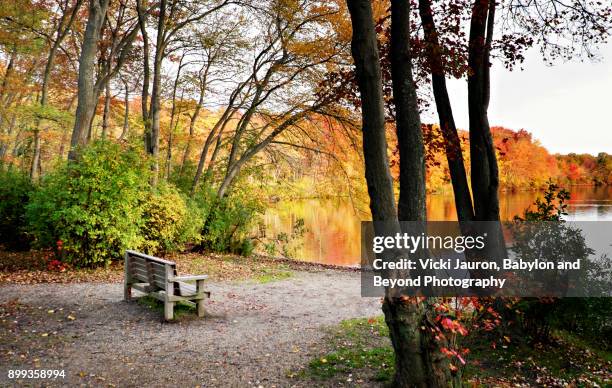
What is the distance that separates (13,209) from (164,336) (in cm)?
959

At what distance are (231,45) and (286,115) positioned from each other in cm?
314

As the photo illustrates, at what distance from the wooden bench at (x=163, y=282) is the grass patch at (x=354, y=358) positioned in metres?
2.07

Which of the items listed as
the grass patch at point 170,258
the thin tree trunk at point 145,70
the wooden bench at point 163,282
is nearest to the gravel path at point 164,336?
the wooden bench at point 163,282

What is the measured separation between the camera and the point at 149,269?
7.04 meters

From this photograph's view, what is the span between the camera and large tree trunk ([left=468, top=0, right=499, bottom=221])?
616cm

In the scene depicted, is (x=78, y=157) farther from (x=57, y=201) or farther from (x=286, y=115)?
(x=286, y=115)

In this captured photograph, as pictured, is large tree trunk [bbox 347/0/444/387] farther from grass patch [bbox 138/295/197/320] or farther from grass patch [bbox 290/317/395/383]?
grass patch [bbox 138/295/197/320]

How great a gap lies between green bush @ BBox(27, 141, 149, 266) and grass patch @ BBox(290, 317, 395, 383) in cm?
581

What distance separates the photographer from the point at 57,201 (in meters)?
9.38

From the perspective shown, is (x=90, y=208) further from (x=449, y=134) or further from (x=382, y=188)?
(x=382, y=188)

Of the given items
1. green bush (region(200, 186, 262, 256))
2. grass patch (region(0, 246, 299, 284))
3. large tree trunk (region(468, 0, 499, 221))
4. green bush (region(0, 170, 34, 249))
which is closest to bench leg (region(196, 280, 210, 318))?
grass patch (region(0, 246, 299, 284))

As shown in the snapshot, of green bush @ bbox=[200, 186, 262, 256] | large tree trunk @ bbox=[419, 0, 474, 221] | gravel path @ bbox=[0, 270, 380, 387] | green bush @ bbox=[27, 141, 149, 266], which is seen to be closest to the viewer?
gravel path @ bbox=[0, 270, 380, 387]

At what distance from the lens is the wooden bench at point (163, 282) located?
6.45 metres

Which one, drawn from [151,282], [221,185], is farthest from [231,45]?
[151,282]
